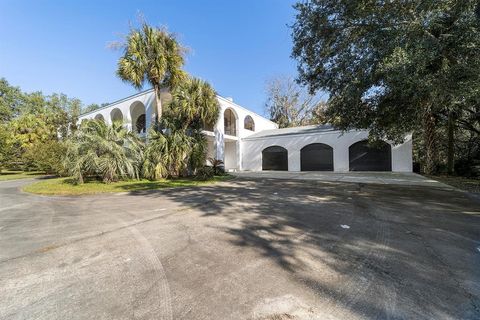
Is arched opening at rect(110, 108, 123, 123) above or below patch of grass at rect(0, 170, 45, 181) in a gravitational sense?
above

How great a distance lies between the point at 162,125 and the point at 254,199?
9692 millimetres

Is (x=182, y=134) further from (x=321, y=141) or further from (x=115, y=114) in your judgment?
(x=115, y=114)

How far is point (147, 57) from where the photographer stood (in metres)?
13.9

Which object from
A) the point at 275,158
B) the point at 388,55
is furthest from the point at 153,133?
→ the point at 388,55

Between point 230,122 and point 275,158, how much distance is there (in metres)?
6.30

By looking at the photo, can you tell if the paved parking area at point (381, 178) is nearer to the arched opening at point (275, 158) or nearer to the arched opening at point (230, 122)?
the arched opening at point (275, 158)

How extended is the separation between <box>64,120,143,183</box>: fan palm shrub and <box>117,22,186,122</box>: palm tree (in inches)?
132

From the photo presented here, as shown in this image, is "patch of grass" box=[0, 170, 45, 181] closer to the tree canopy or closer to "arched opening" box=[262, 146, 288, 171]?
"arched opening" box=[262, 146, 288, 171]

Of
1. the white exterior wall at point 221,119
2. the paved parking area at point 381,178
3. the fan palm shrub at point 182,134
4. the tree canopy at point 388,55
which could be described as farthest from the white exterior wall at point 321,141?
the fan palm shrub at point 182,134

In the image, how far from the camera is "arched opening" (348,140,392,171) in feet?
55.4

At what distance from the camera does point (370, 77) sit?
682cm

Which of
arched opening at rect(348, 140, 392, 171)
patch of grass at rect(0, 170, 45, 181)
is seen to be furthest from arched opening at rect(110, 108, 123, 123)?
arched opening at rect(348, 140, 392, 171)

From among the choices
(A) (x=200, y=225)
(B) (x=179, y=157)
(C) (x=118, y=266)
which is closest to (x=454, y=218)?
(A) (x=200, y=225)

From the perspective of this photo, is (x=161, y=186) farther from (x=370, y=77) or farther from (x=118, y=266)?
(x=370, y=77)
